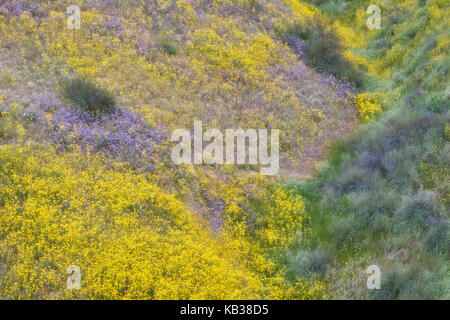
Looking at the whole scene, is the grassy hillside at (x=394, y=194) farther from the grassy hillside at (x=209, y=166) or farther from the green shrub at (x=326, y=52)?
the green shrub at (x=326, y=52)

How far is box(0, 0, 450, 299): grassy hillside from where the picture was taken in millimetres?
8539

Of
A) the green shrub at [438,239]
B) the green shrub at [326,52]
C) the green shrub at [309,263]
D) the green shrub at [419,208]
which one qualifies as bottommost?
the green shrub at [309,263]

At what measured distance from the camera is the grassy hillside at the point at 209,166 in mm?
8539

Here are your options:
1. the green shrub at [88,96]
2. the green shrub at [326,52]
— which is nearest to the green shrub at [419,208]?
the green shrub at [88,96]

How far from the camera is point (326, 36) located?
62.2 ft

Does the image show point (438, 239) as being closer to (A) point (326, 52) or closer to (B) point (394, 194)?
(B) point (394, 194)

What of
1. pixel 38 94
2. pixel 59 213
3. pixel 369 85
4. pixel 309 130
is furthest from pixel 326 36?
pixel 59 213

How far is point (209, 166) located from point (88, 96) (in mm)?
4270

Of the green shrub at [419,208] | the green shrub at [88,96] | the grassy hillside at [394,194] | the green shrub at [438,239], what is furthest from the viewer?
the green shrub at [88,96]

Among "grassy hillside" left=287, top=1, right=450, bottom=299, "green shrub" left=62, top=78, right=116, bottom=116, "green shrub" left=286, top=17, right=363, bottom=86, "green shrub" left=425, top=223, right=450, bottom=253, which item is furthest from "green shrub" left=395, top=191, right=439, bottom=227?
"green shrub" left=286, top=17, right=363, bottom=86

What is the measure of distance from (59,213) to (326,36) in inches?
583

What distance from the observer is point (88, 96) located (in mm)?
12242

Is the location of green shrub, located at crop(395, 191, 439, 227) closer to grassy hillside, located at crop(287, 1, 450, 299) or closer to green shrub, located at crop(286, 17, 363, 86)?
grassy hillside, located at crop(287, 1, 450, 299)

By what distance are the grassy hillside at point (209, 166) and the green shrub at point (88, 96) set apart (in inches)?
2.3
